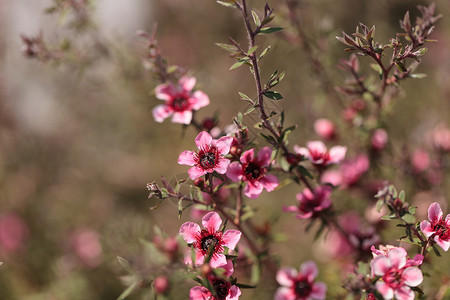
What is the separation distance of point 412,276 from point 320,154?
709 mm

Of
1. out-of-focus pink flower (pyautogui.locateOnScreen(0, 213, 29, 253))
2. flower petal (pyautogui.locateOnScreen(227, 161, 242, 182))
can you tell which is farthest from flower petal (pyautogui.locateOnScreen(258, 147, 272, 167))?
out-of-focus pink flower (pyautogui.locateOnScreen(0, 213, 29, 253))

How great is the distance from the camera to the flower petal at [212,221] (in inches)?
55.2

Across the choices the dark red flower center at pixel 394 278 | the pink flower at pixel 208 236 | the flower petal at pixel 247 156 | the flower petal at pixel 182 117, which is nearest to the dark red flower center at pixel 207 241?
the pink flower at pixel 208 236

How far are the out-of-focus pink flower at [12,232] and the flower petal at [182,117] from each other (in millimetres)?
2340

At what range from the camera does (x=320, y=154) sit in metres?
1.81

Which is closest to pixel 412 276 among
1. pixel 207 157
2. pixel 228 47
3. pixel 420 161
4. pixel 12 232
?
pixel 207 157

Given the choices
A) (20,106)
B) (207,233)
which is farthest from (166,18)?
(207,233)

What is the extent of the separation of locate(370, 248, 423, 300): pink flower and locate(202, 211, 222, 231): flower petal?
0.54m

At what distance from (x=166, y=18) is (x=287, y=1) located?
3027mm

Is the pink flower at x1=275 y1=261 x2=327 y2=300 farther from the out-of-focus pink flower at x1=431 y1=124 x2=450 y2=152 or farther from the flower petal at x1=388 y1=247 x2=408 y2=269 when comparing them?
the out-of-focus pink flower at x1=431 y1=124 x2=450 y2=152

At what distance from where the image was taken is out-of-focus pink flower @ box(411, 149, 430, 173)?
2361 mm

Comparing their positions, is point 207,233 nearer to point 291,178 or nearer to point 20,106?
point 291,178

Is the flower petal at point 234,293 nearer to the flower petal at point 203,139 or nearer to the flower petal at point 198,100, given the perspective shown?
the flower petal at point 203,139

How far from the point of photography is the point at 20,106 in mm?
4227
